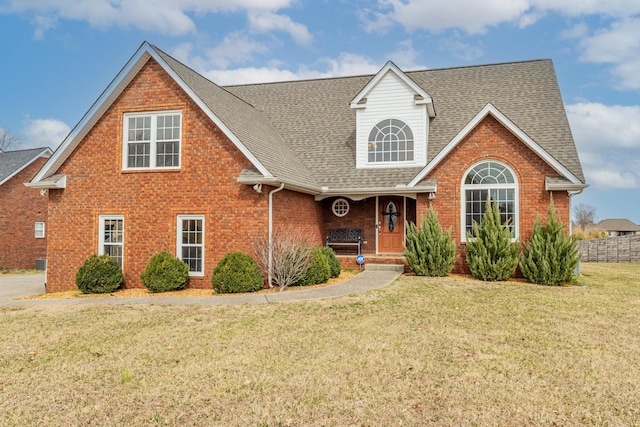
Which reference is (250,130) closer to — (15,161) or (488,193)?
(488,193)

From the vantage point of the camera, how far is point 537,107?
17625 millimetres

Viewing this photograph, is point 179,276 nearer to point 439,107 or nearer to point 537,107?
point 439,107

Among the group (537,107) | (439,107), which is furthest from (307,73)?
(537,107)

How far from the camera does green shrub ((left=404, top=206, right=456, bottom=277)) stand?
14336 millimetres

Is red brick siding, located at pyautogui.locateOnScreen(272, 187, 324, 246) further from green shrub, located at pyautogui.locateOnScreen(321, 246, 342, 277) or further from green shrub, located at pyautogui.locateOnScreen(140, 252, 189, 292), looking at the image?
green shrub, located at pyautogui.locateOnScreen(140, 252, 189, 292)

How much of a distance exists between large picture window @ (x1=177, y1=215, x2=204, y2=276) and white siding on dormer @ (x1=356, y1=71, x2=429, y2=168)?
21.7 feet

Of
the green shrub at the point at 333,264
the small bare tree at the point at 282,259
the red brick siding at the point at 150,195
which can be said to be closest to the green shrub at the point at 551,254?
the green shrub at the point at 333,264

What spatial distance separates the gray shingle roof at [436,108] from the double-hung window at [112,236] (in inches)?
275

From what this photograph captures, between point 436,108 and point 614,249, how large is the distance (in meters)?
17.6

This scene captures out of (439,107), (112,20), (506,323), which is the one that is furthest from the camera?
(439,107)

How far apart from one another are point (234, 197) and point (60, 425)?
917 cm

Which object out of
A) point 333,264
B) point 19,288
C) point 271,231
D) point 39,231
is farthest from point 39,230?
point 333,264

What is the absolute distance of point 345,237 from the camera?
1739cm

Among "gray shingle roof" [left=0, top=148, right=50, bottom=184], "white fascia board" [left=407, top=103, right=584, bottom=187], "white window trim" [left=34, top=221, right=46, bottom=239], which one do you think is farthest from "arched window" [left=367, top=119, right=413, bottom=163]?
"gray shingle roof" [left=0, top=148, right=50, bottom=184]
